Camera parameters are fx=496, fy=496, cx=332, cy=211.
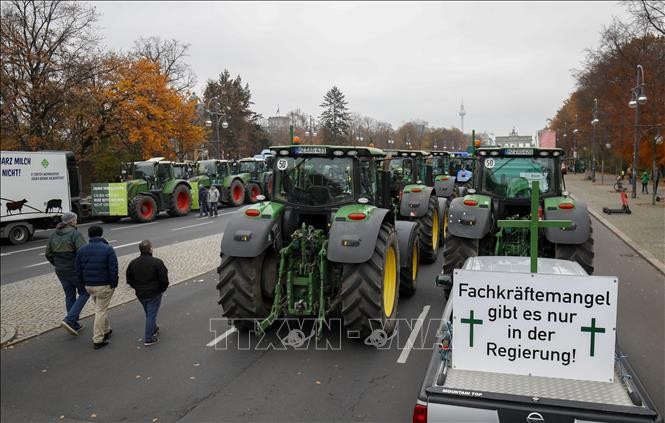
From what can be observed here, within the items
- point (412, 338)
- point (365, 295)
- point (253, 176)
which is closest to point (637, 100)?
point (253, 176)

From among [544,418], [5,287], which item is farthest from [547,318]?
[5,287]

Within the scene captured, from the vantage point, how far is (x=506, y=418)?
2.89 meters

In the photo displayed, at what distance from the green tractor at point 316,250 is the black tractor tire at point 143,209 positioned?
1466 cm

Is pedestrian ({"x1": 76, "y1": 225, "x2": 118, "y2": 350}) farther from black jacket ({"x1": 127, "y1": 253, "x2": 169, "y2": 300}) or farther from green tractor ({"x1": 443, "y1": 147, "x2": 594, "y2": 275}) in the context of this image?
green tractor ({"x1": 443, "y1": 147, "x2": 594, "y2": 275})

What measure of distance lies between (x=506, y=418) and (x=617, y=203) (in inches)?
1011

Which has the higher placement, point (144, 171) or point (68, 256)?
point (144, 171)

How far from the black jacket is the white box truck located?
12167 millimetres

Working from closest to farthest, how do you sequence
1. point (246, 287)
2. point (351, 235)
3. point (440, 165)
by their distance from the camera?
point (351, 235) < point (246, 287) < point (440, 165)

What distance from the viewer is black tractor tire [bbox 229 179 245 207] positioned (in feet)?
88.5

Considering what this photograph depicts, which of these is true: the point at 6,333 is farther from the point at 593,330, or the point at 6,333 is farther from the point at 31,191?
the point at 31,191

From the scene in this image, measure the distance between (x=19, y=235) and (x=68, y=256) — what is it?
11.6m

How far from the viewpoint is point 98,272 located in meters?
6.52

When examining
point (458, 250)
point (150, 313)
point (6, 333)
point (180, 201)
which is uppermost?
point (180, 201)

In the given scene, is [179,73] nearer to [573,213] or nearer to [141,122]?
[141,122]
